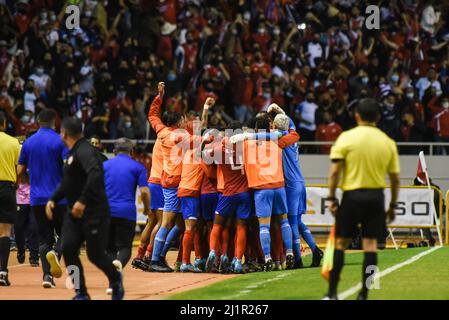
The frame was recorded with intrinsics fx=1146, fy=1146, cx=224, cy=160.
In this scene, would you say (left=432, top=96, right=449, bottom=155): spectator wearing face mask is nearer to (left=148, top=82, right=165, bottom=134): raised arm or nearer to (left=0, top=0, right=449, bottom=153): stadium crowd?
(left=0, top=0, right=449, bottom=153): stadium crowd

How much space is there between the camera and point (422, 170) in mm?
25031

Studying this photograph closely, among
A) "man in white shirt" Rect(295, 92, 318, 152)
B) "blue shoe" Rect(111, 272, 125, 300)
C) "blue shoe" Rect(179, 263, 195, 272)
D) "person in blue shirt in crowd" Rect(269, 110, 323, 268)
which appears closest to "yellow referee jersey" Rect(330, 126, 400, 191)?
"blue shoe" Rect(111, 272, 125, 300)

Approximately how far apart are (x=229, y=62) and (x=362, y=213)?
17483 mm

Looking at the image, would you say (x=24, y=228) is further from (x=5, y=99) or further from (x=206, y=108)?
(x=5, y=99)

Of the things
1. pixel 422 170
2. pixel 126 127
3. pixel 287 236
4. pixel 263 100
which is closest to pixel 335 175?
pixel 287 236

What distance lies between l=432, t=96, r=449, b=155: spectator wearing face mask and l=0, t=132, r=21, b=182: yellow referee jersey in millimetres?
13614

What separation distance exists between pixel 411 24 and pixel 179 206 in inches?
554

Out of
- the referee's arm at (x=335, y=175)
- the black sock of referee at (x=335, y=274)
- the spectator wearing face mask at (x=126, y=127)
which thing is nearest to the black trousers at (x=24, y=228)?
the spectator wearing face mask at (x=126, y=127)

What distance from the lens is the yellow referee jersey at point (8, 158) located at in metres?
16.3

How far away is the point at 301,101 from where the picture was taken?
2838 centimetres

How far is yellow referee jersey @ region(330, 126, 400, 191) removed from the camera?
40.0ft

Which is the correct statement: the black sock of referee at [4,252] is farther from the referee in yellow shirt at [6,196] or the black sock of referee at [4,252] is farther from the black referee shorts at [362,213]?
the black referee shorts at [362,213]
